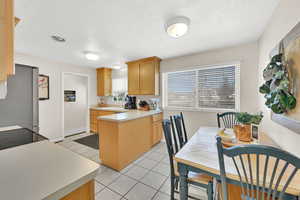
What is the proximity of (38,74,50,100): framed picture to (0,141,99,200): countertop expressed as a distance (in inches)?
116

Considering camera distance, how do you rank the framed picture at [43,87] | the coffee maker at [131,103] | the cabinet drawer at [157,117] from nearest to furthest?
the cabinet drawer at [157,117] < the framed picture at [43,87] < the coffee maker at [131,103]

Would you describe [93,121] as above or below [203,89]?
below

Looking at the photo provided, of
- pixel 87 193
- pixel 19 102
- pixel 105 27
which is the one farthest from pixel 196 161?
pixel 19 102

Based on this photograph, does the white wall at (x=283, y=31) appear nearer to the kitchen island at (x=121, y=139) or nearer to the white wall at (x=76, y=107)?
the kitchen island at (x=121, y=139)

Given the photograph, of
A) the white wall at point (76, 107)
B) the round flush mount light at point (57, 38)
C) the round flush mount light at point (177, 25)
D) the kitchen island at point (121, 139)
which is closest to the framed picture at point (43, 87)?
the white wall at point (76, 107)

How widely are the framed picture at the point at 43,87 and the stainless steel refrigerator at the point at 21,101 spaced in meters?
1.43

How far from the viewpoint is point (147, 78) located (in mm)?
3172

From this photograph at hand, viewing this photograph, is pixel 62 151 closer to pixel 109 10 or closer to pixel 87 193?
pixel 87 193

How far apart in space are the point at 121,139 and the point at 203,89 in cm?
214

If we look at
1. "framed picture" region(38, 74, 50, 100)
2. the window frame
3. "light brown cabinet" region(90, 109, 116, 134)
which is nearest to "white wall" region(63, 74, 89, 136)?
"light brown cabinet" region(90, 109, 116, 134)

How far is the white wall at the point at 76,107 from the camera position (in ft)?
13.7

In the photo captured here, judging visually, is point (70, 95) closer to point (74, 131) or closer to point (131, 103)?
point (74, 131)

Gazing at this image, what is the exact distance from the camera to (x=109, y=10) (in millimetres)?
1406

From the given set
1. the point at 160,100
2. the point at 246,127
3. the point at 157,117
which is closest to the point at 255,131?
the point at 246,127
